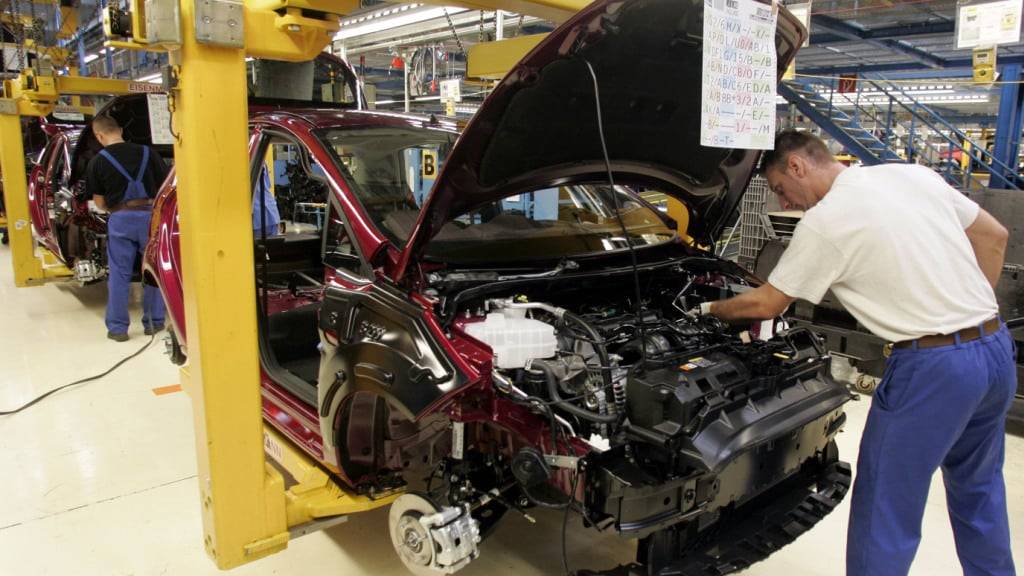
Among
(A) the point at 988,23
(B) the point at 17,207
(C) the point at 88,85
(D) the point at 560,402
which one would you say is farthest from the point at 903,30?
(B) the point at 17,207

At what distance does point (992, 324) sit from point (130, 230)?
577cm

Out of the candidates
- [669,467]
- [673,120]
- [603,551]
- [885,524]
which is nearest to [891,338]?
[885,524]

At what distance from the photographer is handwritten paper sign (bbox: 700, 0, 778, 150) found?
6.40 ft

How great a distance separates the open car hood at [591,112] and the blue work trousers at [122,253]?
14.6 ft

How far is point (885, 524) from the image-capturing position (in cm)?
202

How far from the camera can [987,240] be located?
88.6 inches

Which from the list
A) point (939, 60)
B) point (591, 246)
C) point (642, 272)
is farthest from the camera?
point (939, 60)

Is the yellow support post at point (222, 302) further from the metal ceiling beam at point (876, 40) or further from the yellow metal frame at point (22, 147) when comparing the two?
the metal ceiling beam at point (876, 40)

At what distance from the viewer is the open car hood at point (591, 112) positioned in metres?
1.85

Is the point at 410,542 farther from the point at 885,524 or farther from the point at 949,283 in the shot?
the point at 949,283

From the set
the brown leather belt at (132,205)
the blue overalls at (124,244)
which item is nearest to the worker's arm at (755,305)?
the blue overalls at (124,244)

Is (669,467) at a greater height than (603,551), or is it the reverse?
(669,467)

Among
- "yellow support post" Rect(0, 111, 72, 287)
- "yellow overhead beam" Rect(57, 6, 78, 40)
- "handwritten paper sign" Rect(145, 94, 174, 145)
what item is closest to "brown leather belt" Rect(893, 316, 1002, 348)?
"handwritten paper sign" Rect(145, 94, 174, 145)

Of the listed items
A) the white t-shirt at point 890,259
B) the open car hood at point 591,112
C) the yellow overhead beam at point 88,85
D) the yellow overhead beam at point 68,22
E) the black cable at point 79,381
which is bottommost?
the black cable at point 79,381
